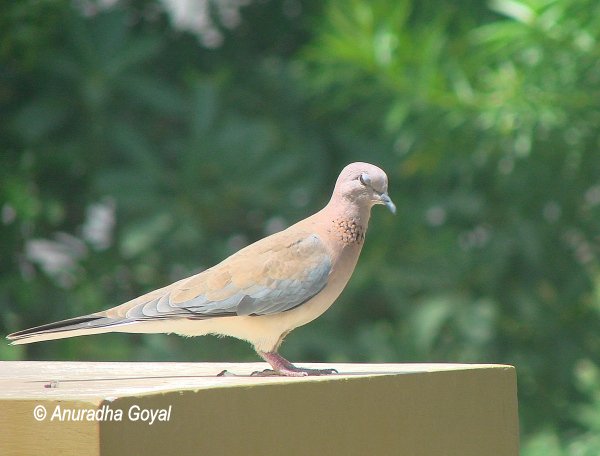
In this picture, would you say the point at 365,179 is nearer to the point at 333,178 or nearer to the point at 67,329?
the point at 67,329

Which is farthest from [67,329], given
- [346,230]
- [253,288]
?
[346,230]

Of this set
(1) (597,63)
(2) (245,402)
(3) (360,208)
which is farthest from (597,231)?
(2) (245,402)

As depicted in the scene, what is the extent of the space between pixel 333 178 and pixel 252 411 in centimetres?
365

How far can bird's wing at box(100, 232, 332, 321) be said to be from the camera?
219 cm

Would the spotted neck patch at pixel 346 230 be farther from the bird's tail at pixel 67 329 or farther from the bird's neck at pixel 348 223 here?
the bird's tail at pixel 67 329

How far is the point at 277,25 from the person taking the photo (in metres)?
5.74

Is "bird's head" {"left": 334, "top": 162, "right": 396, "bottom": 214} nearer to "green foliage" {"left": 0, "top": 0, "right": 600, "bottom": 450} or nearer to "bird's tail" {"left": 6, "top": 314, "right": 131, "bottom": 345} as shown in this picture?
"bird's tail" {"left": 6, "top": 314, "right": 131, "bottom": 345}

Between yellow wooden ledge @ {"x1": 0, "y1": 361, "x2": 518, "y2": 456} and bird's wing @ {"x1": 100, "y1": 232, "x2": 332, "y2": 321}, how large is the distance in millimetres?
132

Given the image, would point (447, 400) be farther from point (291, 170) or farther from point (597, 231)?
point (597, 231)

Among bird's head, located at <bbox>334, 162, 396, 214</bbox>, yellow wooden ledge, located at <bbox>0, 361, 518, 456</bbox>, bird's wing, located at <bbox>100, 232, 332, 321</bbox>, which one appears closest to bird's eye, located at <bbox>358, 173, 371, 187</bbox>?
bird's head, located at <bbox>334, 162, 396, 214</bbox>

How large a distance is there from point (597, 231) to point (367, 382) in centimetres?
343

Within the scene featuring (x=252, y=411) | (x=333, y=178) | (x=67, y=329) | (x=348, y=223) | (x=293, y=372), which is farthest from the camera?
(x=333, y=178)

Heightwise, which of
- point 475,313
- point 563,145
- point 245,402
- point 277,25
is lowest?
point 245,402

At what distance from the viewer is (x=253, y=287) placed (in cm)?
223
